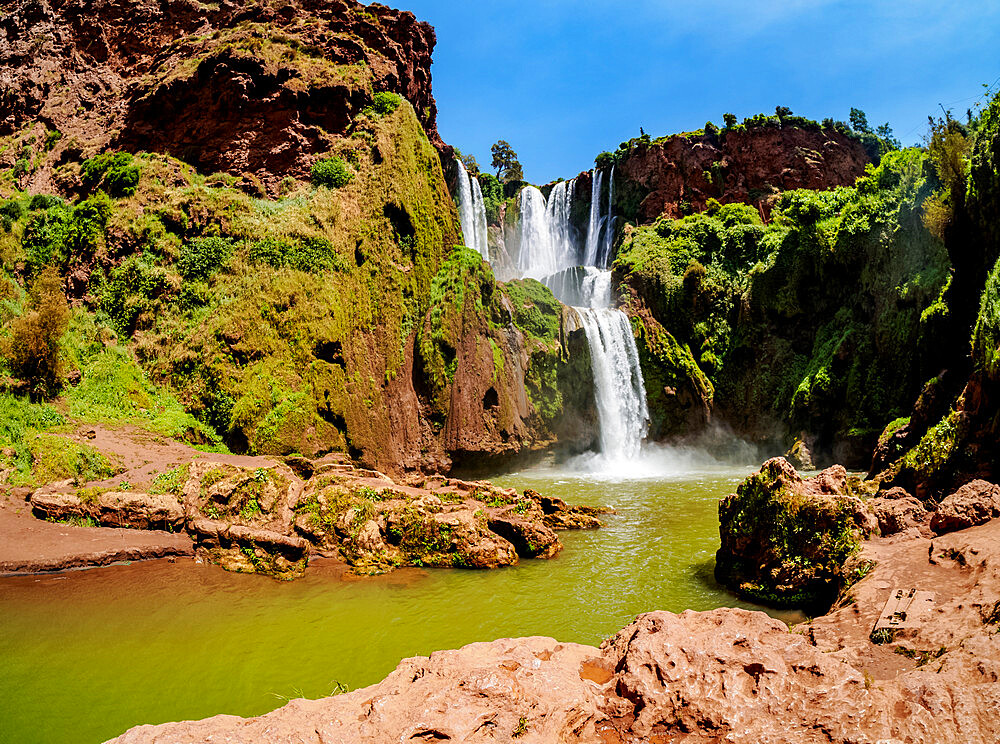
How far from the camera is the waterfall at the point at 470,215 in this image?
35406mm

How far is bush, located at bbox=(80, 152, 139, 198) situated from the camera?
20328 mm

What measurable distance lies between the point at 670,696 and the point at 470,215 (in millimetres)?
34807

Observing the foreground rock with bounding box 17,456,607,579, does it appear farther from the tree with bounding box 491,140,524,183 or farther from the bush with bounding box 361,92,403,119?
the tree with bounding box 491,140,524,183

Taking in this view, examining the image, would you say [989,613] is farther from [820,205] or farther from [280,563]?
[820,205]

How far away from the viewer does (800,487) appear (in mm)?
8844

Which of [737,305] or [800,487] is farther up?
[737,305]

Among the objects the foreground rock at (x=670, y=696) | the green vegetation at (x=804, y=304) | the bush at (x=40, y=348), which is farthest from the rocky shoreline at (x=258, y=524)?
the green vegetation at (x=804, y=304)

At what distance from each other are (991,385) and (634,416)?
18836 mm

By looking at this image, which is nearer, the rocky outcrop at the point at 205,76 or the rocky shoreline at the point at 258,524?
the rocky shoreline at the point at 258,524

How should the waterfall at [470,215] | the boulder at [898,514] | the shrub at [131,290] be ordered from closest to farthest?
the boulder at [898,514] < the shrub at [131,290] < the waterfall at [470,215]

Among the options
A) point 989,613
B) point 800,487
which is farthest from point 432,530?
point 989,613

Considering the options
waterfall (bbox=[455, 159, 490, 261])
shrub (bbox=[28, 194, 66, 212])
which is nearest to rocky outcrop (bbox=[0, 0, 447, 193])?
shrub (bbox=[28, 194, 66, 212])

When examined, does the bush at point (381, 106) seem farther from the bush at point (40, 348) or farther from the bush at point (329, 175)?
the bush at point (40, 348)

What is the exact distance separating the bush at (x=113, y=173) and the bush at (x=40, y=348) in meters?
7.15
